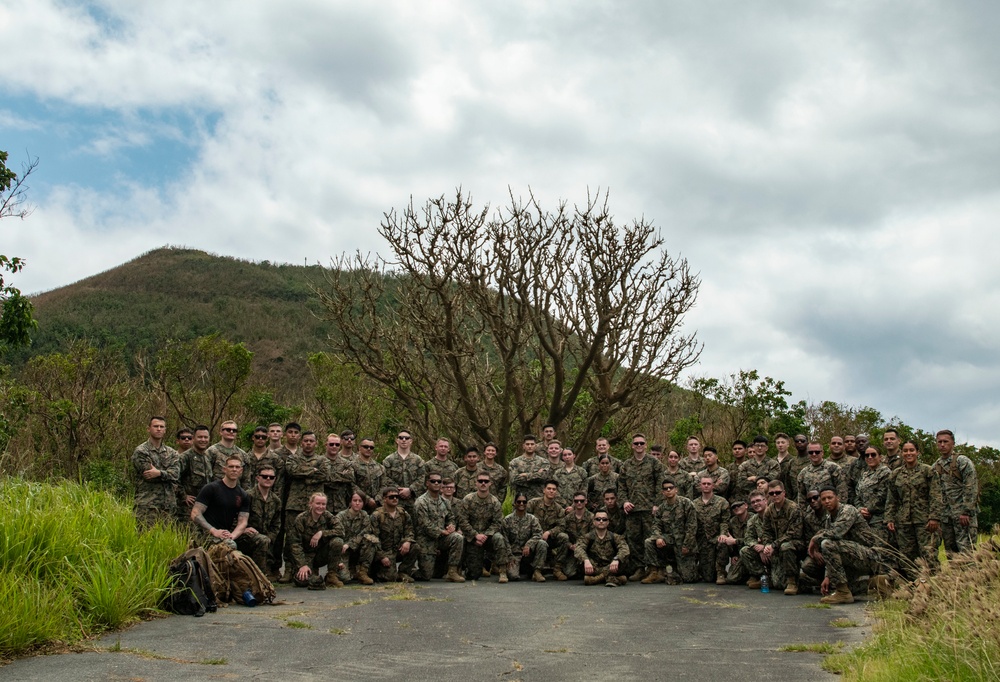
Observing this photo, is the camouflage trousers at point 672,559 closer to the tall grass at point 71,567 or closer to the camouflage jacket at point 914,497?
the camouflage jacket at point 914,497

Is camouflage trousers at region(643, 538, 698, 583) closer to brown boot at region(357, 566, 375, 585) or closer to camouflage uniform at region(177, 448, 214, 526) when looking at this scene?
brown boot at region(357, 566, 375, 585)

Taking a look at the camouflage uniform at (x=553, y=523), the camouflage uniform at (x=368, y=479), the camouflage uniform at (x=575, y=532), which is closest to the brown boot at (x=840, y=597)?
the camouflage uniform at (x=575, y=532)

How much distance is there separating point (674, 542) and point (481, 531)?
2.87m

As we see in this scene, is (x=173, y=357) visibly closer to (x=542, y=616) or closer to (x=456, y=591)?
(x=456, y=591)

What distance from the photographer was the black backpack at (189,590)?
10211 millimetres

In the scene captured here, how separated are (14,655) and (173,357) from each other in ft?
58.0

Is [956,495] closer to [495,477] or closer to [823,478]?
[823,478]

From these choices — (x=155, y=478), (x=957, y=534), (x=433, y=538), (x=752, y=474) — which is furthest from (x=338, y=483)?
(x=957, y=534)

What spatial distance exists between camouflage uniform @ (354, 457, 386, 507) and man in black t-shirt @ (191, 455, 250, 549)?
2713mm

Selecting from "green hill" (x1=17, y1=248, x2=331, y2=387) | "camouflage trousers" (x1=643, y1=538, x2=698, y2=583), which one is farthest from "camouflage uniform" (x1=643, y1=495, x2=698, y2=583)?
"green hill" (x1=17, y1=248, x2=331, y2=387)

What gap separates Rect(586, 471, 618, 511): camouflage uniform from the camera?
1533cm

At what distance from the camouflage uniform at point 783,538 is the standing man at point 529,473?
12.2ft

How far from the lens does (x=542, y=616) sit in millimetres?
10781

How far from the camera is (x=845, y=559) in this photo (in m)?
12.2
